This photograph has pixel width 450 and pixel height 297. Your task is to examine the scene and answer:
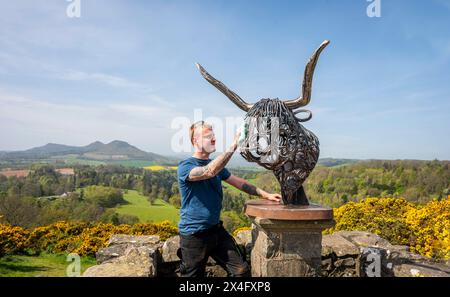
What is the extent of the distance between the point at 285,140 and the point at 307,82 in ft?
2.39

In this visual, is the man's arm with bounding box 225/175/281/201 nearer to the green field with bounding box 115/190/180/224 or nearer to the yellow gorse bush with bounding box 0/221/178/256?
the yellow gorse bush with bounding box 0/221/178/256

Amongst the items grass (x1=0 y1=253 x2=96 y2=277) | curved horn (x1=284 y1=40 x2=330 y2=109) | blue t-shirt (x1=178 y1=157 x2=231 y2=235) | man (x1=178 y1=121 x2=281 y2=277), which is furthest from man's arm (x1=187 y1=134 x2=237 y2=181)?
grass (x1=0 y1=253 x2=96 y2=277)

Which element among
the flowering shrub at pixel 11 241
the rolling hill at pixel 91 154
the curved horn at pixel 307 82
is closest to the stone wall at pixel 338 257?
the curved horn at pixel 307 82

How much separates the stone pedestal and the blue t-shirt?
466 mm

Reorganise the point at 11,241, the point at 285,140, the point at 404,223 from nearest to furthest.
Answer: the point at 285,140, the point at 404,223, the point at 11,241

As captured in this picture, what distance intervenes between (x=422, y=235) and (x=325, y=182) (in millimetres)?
10107

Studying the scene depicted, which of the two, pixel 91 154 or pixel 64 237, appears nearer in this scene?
pixel 64 237

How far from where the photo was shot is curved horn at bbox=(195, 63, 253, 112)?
3.96 m

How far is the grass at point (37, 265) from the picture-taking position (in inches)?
274

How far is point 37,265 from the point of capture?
779cm

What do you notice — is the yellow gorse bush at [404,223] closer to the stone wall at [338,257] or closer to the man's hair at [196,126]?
the stone wall at [338,257]

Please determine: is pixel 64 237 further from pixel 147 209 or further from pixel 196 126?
pixel 147 209

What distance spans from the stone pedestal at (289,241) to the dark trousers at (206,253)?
0.31 meters

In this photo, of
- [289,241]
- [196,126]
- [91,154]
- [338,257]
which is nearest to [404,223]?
[338,257]
